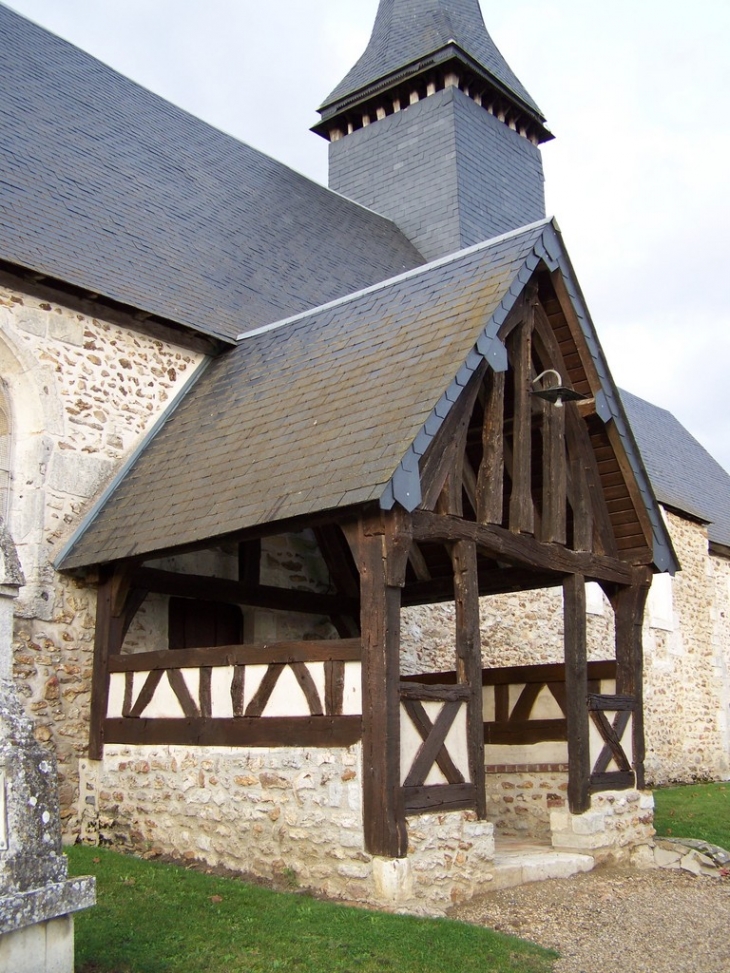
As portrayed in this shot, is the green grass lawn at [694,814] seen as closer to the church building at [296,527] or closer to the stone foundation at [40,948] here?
the church building at [296,527]

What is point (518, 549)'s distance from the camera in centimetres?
689

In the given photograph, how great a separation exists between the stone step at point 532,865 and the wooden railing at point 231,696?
4.58ft

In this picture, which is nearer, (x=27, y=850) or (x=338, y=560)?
(x=27, y=850)

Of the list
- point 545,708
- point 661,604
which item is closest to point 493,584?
point 545,708

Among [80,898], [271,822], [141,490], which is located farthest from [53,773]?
[141,490]

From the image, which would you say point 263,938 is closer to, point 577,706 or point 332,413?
point 332,413

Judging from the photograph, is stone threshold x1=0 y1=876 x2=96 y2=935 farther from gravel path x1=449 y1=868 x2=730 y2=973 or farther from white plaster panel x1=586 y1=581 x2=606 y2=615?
white plaster panel x1=586 y1=581 x2=606 y2=615

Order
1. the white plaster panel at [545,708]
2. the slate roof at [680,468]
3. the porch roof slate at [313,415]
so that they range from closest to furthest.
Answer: the porch roof slate at [313,415] → the white plaster panel at [545,708] → the slate roof at [680,468]

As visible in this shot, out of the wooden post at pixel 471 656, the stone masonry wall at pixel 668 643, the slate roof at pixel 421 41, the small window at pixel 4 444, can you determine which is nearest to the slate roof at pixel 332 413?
the small window at pixel 4 444

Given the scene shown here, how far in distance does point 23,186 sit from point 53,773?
21.5 ft

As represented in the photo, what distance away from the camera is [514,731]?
323 inches

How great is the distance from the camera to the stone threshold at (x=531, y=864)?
244 inches

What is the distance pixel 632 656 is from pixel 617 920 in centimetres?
250

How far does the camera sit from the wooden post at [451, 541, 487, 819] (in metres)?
6.05
